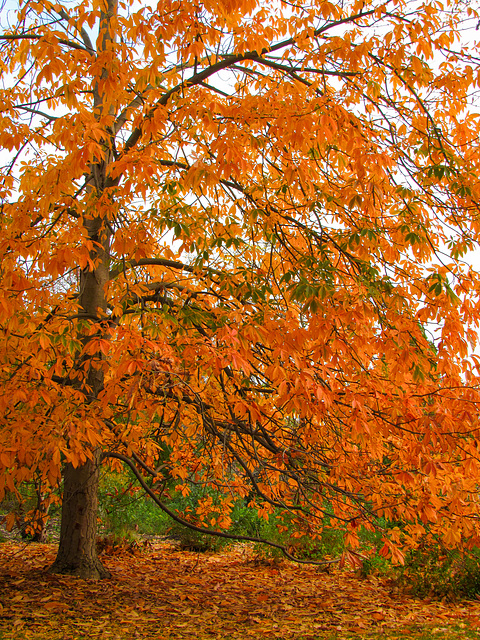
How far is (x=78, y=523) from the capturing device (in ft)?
19.0

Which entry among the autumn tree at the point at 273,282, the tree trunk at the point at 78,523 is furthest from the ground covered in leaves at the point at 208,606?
the autumn tree at the point at 273,282

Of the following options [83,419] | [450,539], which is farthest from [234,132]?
[450,539]

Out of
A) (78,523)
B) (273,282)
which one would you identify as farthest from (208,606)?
(273,282)

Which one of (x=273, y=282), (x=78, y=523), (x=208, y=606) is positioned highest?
(x=273, y=282)

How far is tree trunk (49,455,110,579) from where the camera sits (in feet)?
19.0

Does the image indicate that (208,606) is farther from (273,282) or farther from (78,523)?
(273,282)

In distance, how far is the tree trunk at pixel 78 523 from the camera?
5777 mm

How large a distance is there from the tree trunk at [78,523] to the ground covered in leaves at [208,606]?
179mm

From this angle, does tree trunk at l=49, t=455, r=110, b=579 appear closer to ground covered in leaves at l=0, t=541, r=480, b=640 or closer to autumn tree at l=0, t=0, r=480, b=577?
ground covered in leaves at l=0, t=541, r=480, b=640

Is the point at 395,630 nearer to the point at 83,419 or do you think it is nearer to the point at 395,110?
the point at 83,419

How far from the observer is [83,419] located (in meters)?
3.88

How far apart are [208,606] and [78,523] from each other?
1.77 m

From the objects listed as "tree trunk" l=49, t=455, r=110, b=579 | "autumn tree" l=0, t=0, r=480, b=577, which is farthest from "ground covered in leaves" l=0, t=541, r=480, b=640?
"autumn tree" l=0, t=0, r=480, b=577

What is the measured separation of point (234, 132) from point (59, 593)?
494 cm
